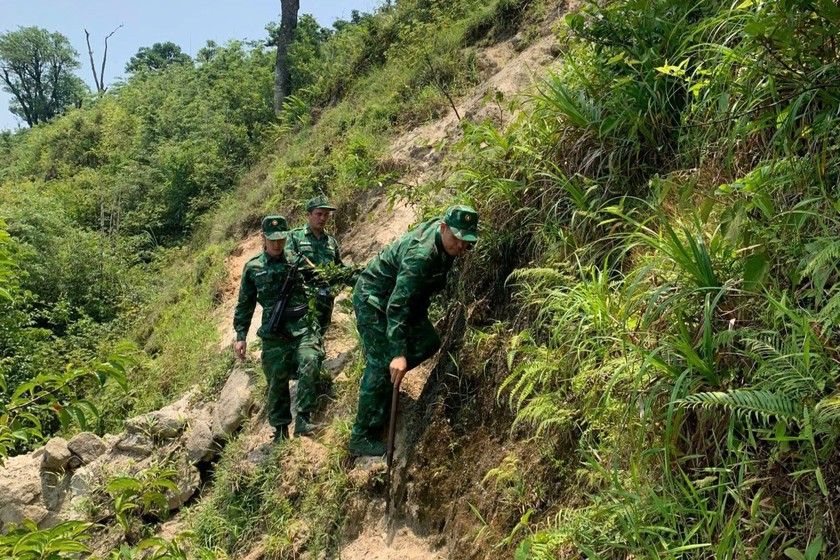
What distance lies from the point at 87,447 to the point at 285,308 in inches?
126

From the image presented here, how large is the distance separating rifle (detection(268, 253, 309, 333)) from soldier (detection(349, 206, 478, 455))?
1208 mm

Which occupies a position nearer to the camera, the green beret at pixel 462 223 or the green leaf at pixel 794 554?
the green leaf at pixel 794 554

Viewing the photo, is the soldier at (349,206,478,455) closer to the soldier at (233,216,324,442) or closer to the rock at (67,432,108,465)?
the soldier at (233,216,324,442)

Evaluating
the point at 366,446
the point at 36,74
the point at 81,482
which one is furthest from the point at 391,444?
the point at 36,74

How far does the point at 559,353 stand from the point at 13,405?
2538 mm

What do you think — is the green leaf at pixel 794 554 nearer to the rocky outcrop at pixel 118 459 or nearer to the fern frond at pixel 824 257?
the fern frond at pixel 824 257

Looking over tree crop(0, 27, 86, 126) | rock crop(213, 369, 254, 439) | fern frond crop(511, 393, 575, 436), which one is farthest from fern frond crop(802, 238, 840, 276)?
tree crop(0, 27, 86, 126)

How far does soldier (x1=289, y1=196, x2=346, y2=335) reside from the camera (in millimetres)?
6066

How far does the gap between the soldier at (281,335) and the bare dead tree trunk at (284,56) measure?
9856mm

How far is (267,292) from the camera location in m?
6.04

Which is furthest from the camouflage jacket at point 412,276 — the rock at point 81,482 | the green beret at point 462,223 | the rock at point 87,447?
the rock at point 87,447

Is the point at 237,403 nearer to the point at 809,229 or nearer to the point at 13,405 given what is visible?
the point at 13,405

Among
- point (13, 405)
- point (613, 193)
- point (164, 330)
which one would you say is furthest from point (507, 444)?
point (164, 330)

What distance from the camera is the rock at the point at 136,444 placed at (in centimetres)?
698
